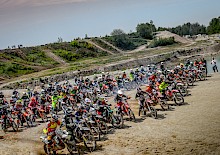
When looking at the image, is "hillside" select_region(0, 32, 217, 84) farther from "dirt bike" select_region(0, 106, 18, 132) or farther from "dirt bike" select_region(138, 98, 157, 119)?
"dirt bike" select_region(138, 98, 157, 119)

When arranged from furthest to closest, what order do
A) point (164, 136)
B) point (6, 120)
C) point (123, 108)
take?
point (6, 120) < point (123, 108) < point (164, 136)

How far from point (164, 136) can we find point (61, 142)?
4551 millimetres

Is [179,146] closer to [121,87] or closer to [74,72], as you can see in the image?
[121,87]

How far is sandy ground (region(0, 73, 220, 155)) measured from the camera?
37.4 ft

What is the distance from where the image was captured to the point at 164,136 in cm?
1281

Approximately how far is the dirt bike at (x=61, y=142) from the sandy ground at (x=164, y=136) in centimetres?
100

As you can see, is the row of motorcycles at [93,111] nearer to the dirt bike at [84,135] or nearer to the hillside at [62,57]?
the dirt bike at [84,135]

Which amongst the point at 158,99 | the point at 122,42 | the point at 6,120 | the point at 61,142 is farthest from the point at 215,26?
the point at 61,142

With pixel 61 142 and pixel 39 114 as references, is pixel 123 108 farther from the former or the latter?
pixel 39 114

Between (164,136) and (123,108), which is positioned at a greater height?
(123,108)

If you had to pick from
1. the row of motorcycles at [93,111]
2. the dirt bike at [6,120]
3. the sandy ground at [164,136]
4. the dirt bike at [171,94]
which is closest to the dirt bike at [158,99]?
the row of motorcycles at [93,111]

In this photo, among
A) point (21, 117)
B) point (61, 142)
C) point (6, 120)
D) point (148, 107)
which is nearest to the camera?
point (61, 142)

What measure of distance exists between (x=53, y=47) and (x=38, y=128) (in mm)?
71923

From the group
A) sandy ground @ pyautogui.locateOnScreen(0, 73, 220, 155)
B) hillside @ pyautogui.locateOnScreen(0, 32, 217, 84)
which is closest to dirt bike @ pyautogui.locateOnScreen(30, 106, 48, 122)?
sandy ground @ pyautogui.locateOnScreen(0, 73, 220, 155)
